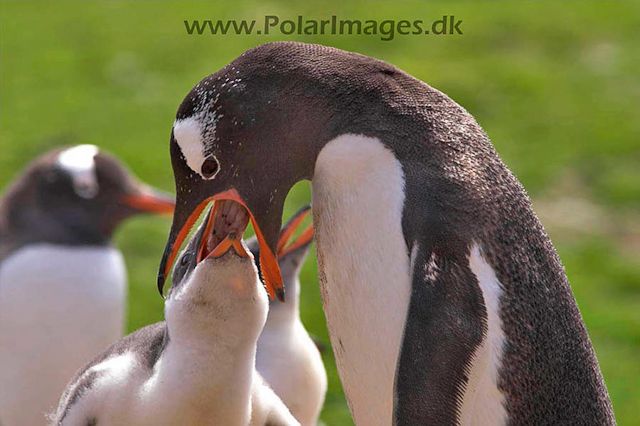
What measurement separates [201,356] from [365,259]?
272 millimetres

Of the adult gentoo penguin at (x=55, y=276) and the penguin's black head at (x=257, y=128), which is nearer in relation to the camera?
the penguin's black head at (x=257, y=128)

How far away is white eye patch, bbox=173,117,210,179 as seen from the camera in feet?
5.15

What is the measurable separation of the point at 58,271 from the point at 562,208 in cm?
264

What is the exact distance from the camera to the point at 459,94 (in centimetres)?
566

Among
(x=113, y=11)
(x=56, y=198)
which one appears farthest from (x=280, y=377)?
(x=113, y=11)

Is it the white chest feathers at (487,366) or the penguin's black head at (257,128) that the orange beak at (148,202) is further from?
the white chest feathers at (487,366)

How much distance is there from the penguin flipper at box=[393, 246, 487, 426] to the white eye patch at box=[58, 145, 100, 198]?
4.95 feet

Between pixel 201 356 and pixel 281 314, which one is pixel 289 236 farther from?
pixel 201 356

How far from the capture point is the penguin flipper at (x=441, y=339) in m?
1.52

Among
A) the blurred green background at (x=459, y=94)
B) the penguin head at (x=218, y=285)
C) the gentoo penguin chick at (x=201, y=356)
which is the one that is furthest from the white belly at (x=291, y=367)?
the blurred green background at (x=459, y=94)

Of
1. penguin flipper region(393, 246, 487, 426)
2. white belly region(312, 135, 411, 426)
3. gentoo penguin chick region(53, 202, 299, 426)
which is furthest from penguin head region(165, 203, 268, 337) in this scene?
penguin flipper region(393, 246, 487, 426)

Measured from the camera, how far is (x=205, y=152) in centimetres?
158

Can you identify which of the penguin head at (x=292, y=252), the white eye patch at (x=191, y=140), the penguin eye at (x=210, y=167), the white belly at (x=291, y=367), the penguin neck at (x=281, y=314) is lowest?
the white belly at (x=291, y=367)

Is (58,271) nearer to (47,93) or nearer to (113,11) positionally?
(47,93)
